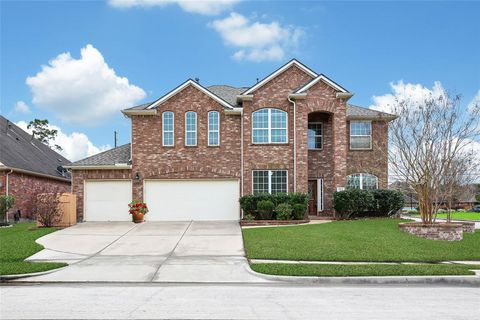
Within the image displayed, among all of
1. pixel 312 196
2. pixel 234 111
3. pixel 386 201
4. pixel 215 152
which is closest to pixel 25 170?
pixel 215 152

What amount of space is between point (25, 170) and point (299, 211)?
1641 centimetres

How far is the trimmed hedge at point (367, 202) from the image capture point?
21.0 meters

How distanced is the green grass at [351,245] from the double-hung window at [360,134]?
6873 mm

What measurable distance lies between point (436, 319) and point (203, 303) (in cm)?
379

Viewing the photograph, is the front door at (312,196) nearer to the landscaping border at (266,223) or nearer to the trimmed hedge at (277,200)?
the trimmed hedge at (277,200)

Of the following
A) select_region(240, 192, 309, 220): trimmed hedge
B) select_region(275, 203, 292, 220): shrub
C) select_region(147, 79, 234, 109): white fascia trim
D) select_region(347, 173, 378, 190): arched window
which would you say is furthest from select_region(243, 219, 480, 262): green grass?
select_region(147, 79, 234, 109): white fascia trim

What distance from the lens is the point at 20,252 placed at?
13008mm

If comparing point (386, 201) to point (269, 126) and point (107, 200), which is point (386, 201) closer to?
point (269, 126)

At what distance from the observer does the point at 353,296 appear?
27.0 ft

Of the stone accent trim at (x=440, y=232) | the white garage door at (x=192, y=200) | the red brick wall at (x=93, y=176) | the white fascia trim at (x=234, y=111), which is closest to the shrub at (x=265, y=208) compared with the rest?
the white garage door at (x=192, y=200)

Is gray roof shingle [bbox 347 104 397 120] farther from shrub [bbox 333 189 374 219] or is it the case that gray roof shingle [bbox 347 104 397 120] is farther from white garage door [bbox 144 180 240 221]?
white garage door [bbox 144 180 240 221]

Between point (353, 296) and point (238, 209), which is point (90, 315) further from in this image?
point (238, 209)

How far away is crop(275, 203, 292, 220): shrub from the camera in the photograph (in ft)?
64.6

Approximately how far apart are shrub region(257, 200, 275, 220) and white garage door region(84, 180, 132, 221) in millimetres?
6853
